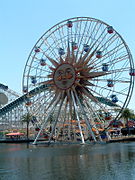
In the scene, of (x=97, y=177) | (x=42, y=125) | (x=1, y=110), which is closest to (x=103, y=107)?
(x=42, y=125)

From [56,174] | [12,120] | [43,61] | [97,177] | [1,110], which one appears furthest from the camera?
[12,120]

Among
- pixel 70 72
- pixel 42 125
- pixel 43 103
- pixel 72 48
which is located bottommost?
pixel 42 125

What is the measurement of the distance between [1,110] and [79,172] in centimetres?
6854

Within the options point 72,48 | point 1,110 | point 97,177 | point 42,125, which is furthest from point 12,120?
point 97,177

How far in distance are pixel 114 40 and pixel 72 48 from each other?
22.2 ft

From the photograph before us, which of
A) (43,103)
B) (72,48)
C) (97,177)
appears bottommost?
(97,177)

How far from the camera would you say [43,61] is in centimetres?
5041

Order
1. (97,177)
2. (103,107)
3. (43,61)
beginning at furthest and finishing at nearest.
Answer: (43,61), (103,107), (97,177)

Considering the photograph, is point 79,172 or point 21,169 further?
point 21,169

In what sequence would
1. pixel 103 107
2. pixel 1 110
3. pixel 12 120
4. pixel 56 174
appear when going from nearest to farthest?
pixel 56 174 → pixel 103 107 → pixel 1 110 → pixel 12 120

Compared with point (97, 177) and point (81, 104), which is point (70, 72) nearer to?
point (81, 104)

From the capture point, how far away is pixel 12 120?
92250 millimetres

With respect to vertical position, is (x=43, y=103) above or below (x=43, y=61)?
below

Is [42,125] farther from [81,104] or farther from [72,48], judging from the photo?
[72,48]
